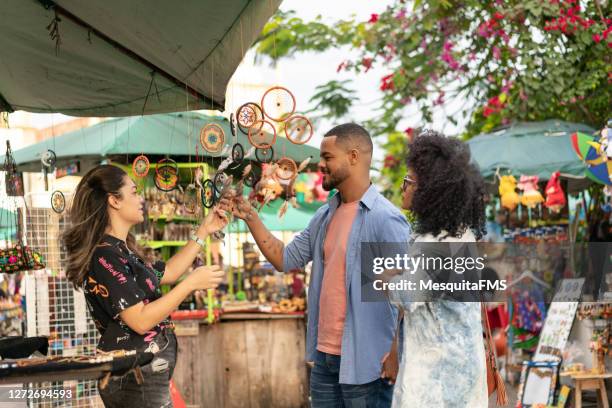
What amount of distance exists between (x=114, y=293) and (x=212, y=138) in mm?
2037

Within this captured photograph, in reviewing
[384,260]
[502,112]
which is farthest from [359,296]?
[502,112]

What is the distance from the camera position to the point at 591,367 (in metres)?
8.33

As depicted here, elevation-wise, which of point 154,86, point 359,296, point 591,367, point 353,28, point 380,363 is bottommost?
point 591,367

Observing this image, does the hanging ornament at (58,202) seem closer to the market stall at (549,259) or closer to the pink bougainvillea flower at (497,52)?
the market stall at (549,259)

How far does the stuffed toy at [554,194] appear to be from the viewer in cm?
1047

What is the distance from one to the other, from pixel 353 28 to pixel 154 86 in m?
9.19

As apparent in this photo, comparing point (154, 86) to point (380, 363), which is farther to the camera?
point (154, 86)

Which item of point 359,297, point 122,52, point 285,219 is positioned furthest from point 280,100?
point 285,219

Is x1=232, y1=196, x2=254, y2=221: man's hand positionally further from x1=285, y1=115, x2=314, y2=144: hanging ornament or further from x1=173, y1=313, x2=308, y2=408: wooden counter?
x1=173, y1=313, x2=308, y2=408: wooden counter

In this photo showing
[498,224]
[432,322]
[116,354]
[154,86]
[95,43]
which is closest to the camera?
[116,354]

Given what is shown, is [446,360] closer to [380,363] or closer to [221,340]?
[380,363]

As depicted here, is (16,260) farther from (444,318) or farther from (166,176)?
(444,318)

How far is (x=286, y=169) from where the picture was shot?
235 inches

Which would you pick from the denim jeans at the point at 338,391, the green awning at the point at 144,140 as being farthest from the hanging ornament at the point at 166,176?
the denim jeans at the point at 338,391
